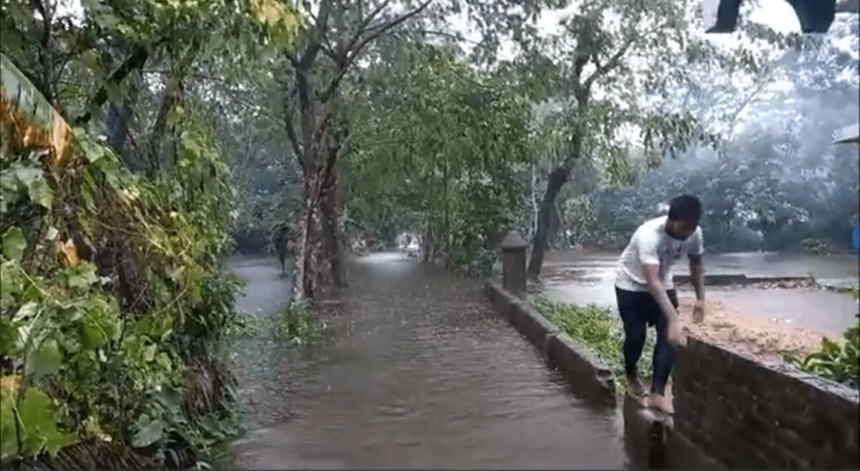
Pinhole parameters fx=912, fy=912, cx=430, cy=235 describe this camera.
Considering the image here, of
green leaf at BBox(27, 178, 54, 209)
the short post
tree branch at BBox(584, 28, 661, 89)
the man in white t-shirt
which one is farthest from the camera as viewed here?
the short post

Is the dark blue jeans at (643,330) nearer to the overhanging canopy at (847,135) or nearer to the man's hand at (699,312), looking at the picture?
the man's hand at (699,312)

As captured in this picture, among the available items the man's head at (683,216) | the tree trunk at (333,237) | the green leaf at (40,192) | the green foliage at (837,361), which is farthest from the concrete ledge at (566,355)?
the green leaf at (40,192)

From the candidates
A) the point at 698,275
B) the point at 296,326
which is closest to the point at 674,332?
the point at 698,275

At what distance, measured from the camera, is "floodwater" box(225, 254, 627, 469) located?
3012mm

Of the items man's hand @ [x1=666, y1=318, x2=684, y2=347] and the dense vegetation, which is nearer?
the dense vegetation

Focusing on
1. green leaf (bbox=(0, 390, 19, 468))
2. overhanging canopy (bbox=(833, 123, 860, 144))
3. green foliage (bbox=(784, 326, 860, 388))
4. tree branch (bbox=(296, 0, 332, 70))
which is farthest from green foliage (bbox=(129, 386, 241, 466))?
tree branch (bbox=(296, 0, 332, 70))

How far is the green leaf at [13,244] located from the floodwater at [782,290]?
2.07 metres

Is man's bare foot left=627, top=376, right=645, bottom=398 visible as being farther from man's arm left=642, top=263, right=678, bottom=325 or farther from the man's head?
the man's head

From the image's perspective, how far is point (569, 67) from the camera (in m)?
7.14

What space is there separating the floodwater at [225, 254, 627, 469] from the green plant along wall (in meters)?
0.32

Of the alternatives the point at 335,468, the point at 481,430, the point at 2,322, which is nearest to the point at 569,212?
the point at 481,430

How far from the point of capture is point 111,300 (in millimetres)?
3111

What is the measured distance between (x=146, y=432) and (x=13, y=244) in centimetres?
85

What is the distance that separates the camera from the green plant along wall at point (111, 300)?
2.77m
